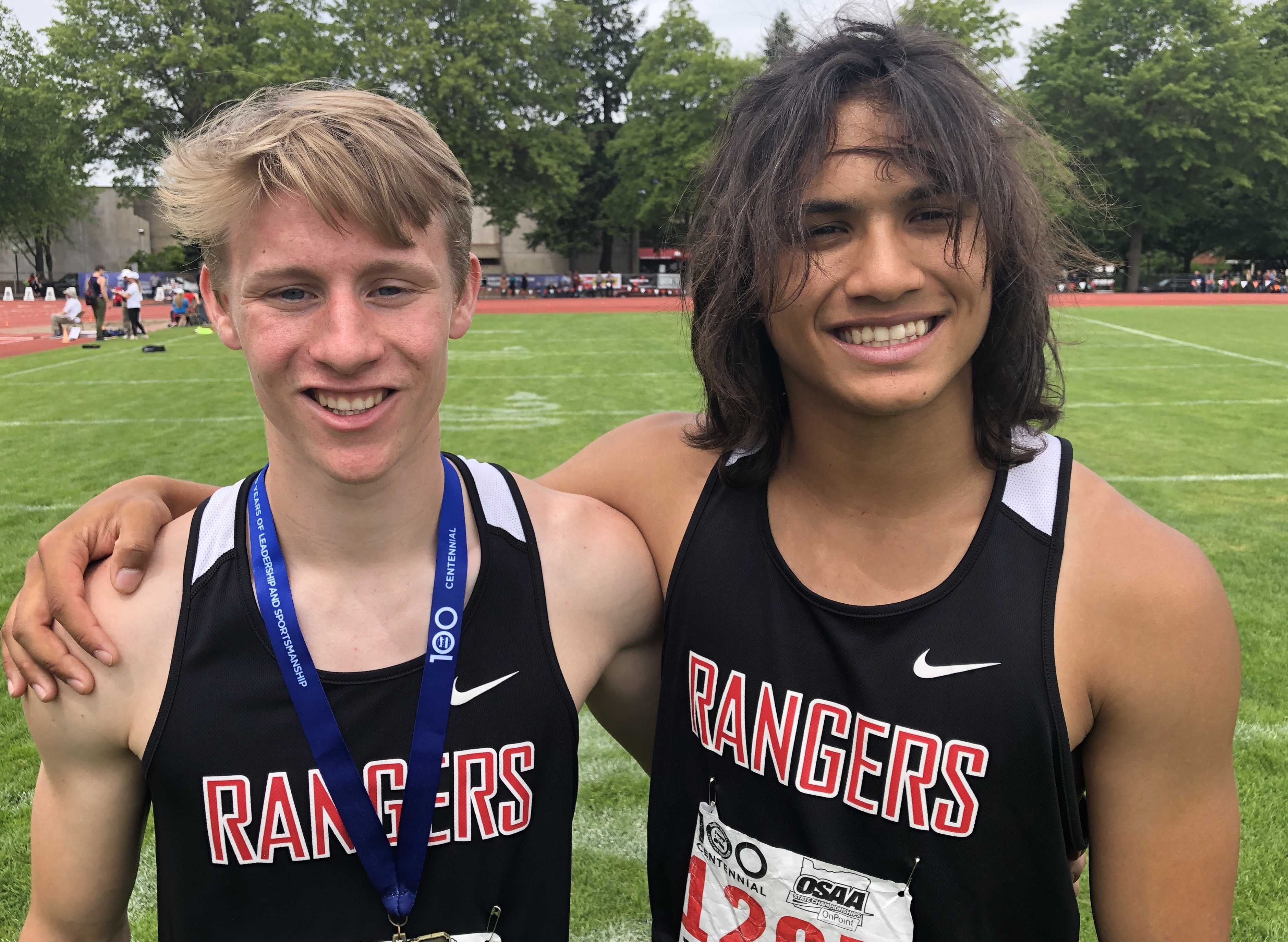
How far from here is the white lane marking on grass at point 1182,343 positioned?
16.1m

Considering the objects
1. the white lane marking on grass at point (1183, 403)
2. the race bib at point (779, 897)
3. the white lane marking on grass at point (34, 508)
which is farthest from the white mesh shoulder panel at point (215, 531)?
the white lane marking on grass at point (1183, 403)

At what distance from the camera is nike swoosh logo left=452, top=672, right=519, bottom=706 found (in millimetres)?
1733

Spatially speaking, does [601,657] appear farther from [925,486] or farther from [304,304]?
[304,304]

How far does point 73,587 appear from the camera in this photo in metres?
1.68

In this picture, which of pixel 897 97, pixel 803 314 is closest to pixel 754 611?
pixel 803 314

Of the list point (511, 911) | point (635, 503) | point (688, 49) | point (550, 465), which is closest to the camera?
point (511, 911)

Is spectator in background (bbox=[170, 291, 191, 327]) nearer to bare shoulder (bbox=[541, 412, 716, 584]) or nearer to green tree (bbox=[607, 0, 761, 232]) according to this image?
green tree (bbox=[607, 0, 761, 232])

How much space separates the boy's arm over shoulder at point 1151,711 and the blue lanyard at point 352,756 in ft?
3.58

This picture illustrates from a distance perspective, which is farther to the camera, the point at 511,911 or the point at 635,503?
the point at 635,503

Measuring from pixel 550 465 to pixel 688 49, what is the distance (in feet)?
144

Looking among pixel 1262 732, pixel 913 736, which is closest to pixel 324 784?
pixel 913 736

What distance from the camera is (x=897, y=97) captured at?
168 centimetres

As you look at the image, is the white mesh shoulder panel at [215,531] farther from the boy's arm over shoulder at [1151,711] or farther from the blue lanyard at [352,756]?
the boy's arm over shoulder at [1151,711]

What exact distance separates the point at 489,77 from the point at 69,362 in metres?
27.8
